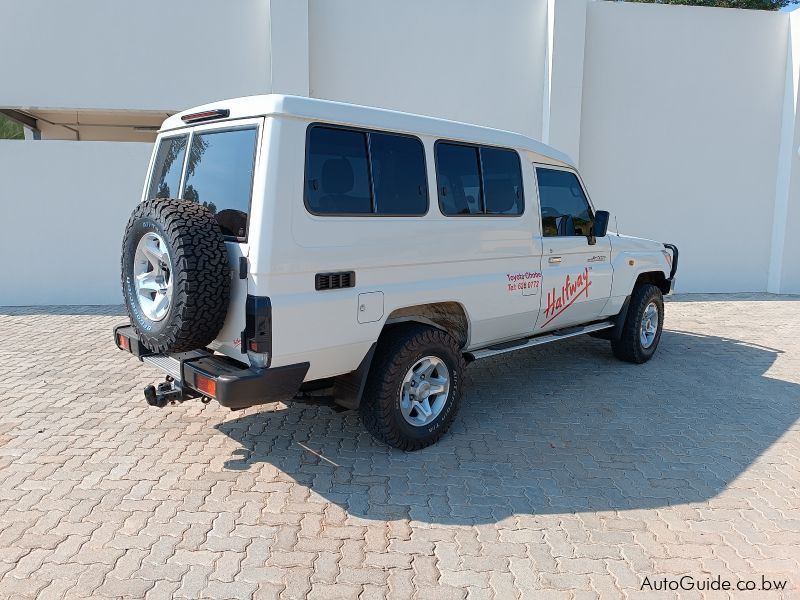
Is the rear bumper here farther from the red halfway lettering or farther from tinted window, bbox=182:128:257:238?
the red halfway lettering

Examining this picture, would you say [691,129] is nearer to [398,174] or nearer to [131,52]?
[398,174]

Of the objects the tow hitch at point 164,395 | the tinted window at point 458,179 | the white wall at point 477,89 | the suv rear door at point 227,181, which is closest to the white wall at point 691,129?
the white wall at point 477,89

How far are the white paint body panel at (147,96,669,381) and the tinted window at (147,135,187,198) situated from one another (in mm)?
119

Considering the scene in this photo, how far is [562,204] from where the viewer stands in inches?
205

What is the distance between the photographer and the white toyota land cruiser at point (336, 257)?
3221 millimetres

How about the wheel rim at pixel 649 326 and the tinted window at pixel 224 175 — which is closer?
the tinted window at pixel 224 175

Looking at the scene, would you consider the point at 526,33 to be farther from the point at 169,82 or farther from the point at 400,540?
the point at 400,540

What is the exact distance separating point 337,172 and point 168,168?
4.56ft

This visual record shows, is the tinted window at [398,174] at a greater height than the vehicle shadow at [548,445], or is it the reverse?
the tinted window at [398,174]

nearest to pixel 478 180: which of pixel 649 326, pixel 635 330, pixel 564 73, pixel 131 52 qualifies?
pixel 635 330

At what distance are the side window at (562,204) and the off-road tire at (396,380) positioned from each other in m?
1.64

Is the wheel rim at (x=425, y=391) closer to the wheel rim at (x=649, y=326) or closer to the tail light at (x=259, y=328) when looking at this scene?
the tail light at (x=259, y=328)

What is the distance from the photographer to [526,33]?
977 centimetres

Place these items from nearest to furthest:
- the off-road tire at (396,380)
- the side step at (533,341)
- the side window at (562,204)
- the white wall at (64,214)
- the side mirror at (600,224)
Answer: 1. the off-road tire at (396,380)
2. the side step at (533,341)
3. the side window at (562,204)
4. the side mirror at (600,224)
5. the white wall at (64,214)
